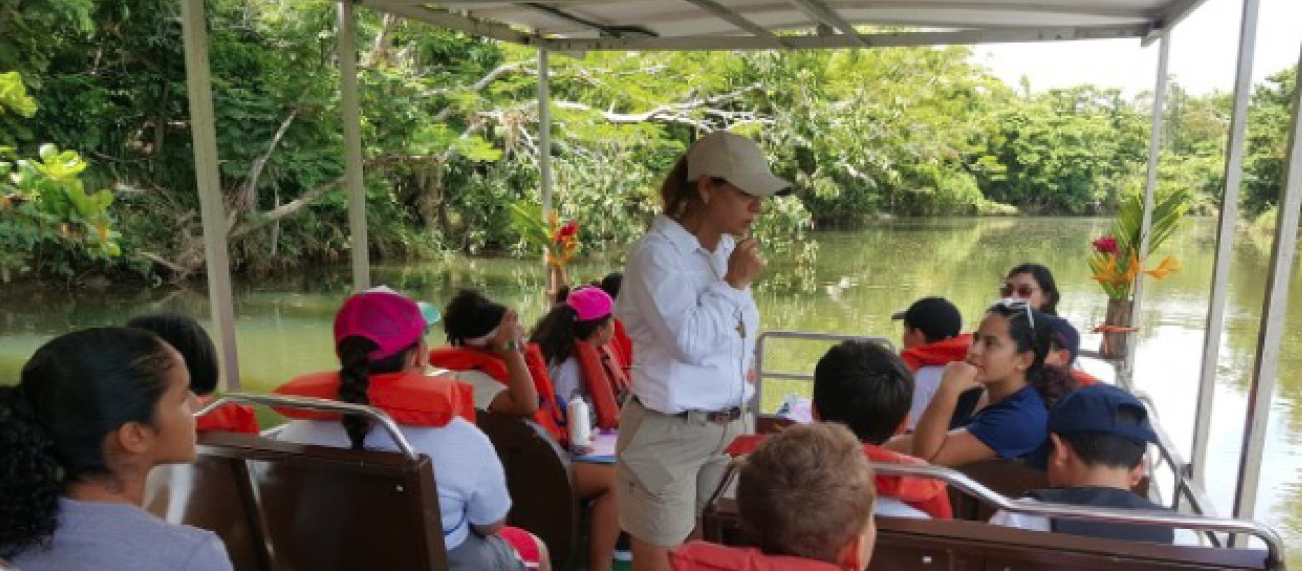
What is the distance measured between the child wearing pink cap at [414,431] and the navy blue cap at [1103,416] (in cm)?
113

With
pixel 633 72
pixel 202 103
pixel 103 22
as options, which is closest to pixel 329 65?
pixel 103 22

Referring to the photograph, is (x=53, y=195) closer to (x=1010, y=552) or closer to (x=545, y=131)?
(x=545, y=131)

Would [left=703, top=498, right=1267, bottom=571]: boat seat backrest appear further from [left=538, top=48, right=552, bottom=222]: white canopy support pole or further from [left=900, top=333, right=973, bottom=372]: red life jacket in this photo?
[left=538, top=48, right=552, bottom=222]: white canopy support pole

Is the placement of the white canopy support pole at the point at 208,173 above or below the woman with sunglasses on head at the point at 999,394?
above

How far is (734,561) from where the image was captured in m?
1.16

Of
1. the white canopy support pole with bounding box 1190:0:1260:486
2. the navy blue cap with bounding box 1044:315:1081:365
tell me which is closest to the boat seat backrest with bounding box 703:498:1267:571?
the navy blue cap with bounding box 1044:315:1081:365

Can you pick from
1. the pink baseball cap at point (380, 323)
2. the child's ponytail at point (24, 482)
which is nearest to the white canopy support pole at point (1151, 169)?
the pink baseball cap at point (380, 323)

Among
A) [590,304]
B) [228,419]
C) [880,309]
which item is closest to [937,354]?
[590,304]

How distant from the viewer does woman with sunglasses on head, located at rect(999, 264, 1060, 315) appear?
132 inches

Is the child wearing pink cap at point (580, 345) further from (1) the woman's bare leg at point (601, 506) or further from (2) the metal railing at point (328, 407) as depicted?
(2) the metal railing at point (328, 407)

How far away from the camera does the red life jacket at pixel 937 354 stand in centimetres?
271

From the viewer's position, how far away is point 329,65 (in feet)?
39.6

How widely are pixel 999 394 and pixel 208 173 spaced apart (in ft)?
7.92

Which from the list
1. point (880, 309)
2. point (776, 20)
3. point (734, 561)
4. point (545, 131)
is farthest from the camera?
point (880, 309)
